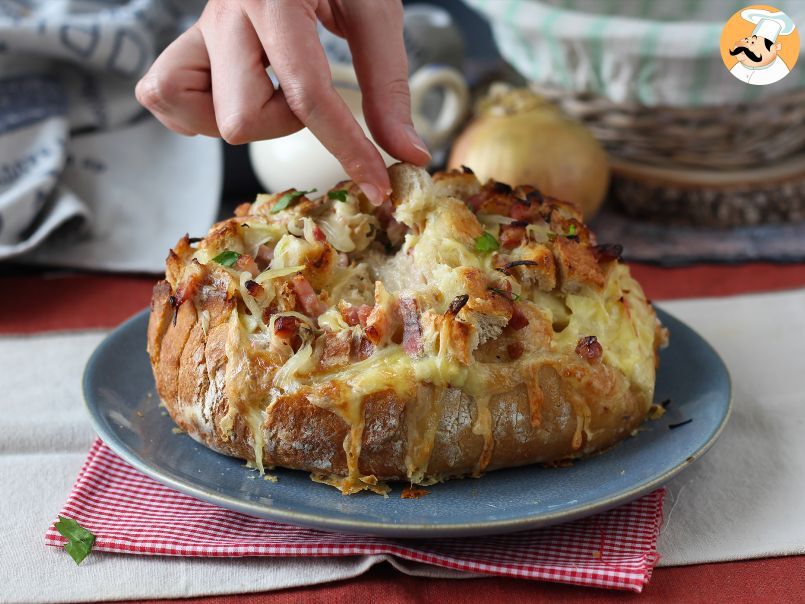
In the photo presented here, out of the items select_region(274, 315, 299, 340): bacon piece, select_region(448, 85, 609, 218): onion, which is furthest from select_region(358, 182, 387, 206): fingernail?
select_region(448, 85, 609, 218): onion

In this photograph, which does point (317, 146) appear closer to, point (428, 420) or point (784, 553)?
point (428, 420)

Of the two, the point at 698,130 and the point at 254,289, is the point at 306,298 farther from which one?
the point at 698,130

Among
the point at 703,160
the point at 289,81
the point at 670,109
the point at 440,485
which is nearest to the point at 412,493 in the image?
the point at 440,485

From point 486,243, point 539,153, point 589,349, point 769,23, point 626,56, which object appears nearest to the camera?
point 589,349

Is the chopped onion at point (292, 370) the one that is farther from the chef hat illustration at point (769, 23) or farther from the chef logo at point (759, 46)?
the chef hat illustration at point (769, 23)

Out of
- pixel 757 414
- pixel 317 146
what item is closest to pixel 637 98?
pixel 317 146

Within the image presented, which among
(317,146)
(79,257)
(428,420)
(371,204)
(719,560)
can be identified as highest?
(371,204)
